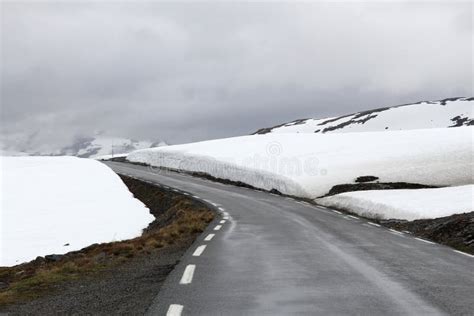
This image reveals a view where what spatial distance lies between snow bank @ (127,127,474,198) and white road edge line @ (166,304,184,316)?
2335cm

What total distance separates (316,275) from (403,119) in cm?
16183

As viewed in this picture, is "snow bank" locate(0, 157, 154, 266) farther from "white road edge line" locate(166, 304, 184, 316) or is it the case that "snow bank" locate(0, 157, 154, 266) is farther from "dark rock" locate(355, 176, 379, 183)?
"dark rock" locate(355, 176, 379, 183)

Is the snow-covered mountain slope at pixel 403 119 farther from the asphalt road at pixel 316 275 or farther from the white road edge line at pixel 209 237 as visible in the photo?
the asphalt road at pixel 316 275

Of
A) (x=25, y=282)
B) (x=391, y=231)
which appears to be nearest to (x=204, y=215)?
(x=391, y=231)

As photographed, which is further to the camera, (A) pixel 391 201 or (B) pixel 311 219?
(A) pixel 391 201

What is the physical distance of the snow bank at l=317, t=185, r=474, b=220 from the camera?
18219 millimetres

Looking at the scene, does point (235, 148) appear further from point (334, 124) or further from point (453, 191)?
point (334, 124)

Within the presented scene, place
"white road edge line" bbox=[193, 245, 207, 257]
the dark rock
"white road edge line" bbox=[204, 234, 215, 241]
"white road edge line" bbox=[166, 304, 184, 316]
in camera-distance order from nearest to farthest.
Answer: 1. "white road edge line" bbox=[166, 304, 184, 316]
2. "white road edge line" bbox=[193, 245, 207, 257]
3. "white road edge line" bbox=[204, 234, 215, 241]
4. the dark rock

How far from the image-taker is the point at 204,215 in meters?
18.7

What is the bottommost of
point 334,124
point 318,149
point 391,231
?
point 391,231

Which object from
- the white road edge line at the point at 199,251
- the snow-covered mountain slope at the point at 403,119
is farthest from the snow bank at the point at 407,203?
the snow-covered mountain slope at the point at 403,119

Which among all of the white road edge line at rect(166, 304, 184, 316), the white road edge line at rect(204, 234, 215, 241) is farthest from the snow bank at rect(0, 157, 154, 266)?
the white road edge line at rect(166, 304, 184, 316)

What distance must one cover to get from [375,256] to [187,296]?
5073 mm

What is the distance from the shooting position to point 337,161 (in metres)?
37.1
